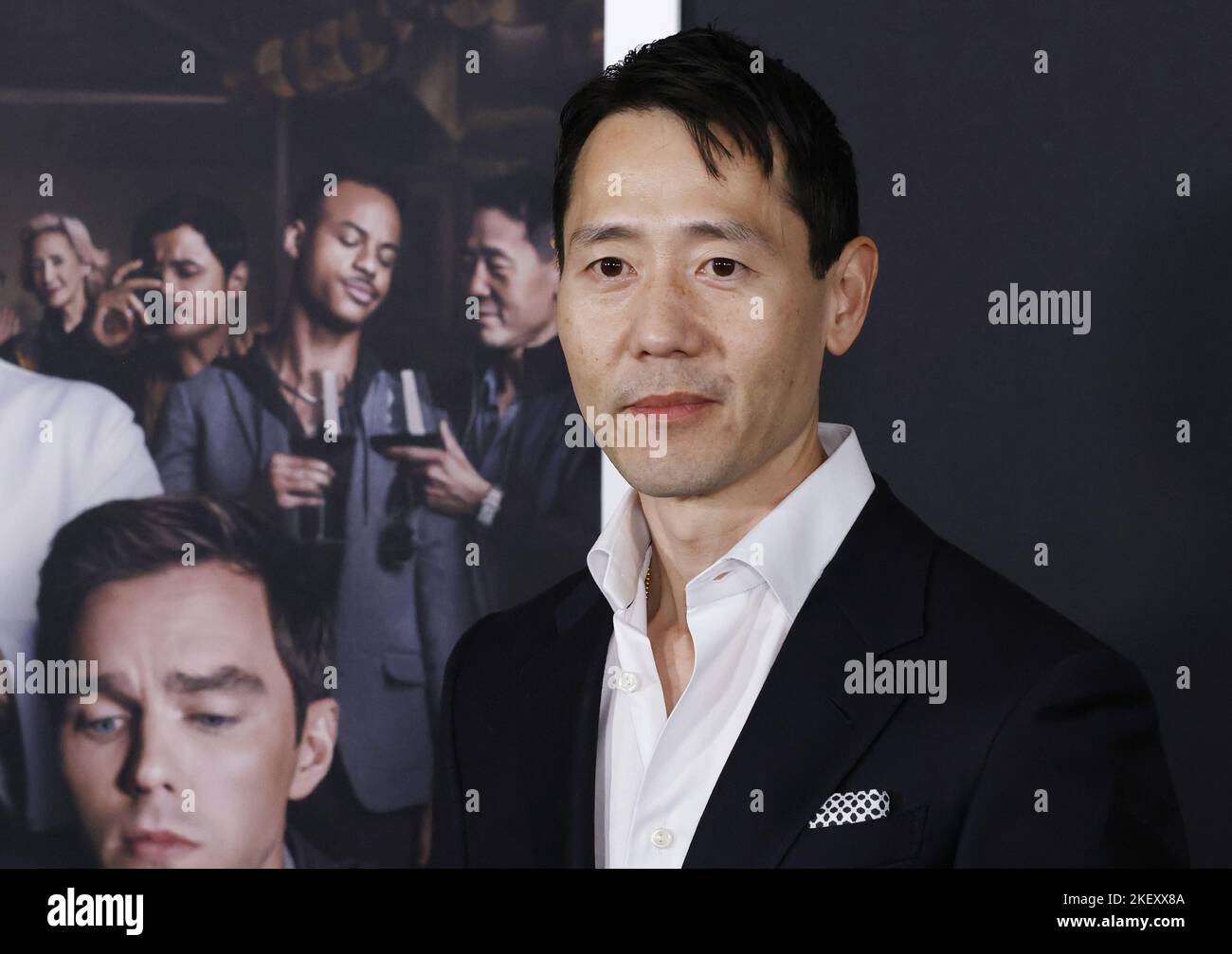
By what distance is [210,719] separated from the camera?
1.77 m

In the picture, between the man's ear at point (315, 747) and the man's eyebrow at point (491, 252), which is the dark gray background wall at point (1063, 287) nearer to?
the man's eyebrow at point (491, 252)

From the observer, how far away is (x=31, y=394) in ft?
A: 5.87

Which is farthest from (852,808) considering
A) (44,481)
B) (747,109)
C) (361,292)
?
(44,481)

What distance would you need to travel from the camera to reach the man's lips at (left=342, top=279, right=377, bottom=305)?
1790 millimetres

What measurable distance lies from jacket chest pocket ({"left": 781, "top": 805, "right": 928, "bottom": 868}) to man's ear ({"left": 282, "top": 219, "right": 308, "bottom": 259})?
3.45 feet

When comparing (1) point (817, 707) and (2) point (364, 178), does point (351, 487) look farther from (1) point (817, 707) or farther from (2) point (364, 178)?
(1) point (817, 707)

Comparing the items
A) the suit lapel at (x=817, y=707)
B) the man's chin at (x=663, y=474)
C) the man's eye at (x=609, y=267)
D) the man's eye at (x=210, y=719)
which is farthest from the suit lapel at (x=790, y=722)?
the man's eye at (x=210, y=719)

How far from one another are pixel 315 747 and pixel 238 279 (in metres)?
0.66

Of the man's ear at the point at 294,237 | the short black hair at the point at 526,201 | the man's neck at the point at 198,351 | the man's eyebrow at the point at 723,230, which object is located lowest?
the man's neck at the point at 198,351

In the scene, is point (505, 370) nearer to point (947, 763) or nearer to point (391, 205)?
point (391, 205)

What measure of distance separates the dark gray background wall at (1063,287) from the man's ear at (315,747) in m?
0.82

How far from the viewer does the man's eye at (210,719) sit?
1.77 meters

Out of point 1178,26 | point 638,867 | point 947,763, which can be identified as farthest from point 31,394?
point 1178,26
